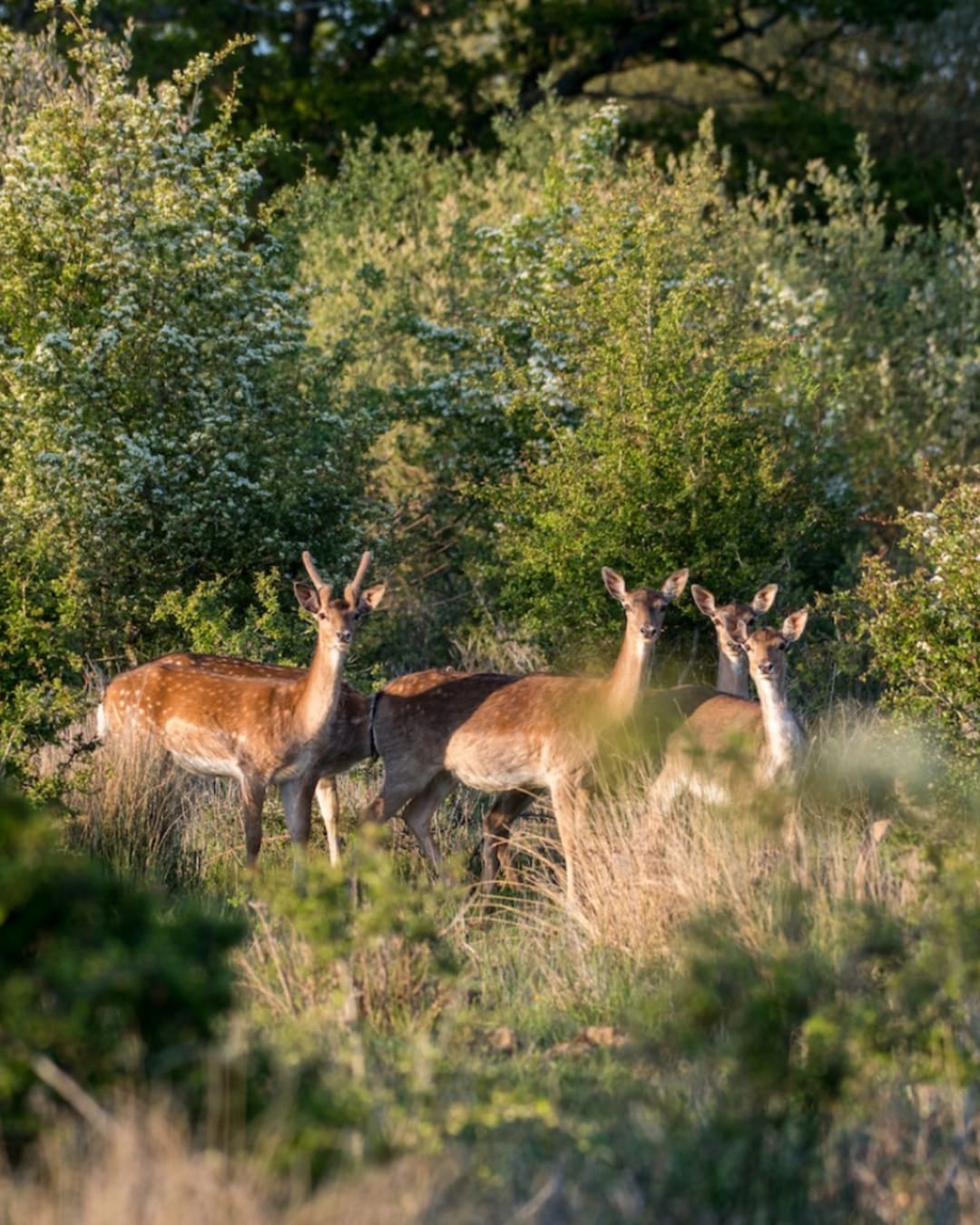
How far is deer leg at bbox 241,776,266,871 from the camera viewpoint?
33.5 feet

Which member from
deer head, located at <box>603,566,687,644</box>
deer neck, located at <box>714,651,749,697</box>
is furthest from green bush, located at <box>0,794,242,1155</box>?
deer neck, located at <box>714,651,749,697</box>

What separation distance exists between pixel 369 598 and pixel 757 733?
219 centimetres

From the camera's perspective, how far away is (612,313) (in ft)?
43.7

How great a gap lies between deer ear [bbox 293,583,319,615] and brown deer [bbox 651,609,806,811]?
196 centimetres

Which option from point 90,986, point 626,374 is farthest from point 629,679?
point 90,986

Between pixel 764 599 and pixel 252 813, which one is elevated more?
pixel 764 599

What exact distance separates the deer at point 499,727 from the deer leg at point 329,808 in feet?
0.97

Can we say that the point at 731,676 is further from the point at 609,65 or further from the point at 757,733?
the point at 609,65

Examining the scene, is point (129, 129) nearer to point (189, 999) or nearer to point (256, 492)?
point (256, 492)

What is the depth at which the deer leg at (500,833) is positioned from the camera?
10.1 m

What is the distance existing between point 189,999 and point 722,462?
8863 mm

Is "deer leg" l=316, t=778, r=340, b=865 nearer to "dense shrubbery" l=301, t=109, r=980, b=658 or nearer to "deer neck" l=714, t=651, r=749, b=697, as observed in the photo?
"deer neck" l=714, t=651, r=749, b=697

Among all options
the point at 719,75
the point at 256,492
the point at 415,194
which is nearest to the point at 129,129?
the point at 256,492

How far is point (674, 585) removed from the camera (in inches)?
423
